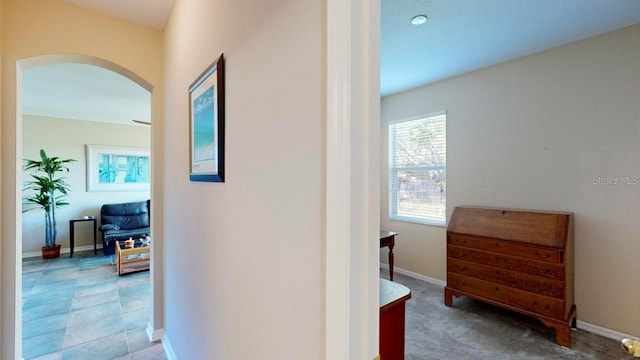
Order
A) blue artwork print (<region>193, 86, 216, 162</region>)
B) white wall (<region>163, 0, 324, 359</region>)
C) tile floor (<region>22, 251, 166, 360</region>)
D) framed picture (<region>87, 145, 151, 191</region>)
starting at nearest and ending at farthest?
1. white wall (<region>163, 0, 324, 359</region>)
2. blue artwork print (<region>193, 86, 216, 162</region>)
3. tile floor (<region>22, 251, 166, 360</region>)
4. framed picture (<region>87, 145, 151, 191</region>)

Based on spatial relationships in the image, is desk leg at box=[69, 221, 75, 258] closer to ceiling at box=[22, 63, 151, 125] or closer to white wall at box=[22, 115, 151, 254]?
white wall at box=[22, 115, 151, 254]

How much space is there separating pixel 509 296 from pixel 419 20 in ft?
8.21

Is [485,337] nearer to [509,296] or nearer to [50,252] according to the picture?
[509,296]

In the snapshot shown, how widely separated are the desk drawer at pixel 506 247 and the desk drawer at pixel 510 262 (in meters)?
0.04

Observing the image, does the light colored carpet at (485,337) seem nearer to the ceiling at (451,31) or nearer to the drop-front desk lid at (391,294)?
the drop-front desk lid at (391,294)

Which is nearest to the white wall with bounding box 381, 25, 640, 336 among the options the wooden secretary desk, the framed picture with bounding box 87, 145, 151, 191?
the wooden secretary desk

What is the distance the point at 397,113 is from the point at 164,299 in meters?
3.54

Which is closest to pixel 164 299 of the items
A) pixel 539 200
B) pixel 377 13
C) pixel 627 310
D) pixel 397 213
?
pixel 377 13

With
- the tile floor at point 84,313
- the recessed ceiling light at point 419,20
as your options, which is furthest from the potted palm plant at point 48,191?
the recessed ceiling light at point 419,20

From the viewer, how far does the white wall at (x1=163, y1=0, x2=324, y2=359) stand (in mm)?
731

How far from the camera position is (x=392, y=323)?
122cm

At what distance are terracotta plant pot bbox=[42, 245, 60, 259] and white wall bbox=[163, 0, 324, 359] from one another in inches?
181

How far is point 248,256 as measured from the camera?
1.08 m

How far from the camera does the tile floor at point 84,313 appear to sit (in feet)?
7.34
